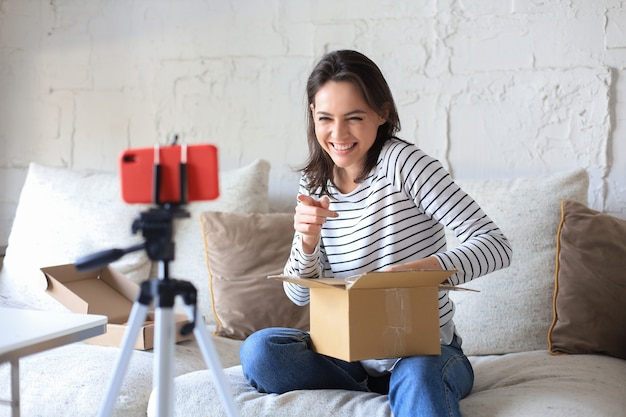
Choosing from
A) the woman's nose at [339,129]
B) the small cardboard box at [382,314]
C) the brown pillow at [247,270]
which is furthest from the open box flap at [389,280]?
the brown pillow at [247,270]

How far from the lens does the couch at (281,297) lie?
5.11ft

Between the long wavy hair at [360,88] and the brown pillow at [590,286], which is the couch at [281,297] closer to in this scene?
the brown pillow at [590,286]

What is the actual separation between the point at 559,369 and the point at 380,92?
2.51ft

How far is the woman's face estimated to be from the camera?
1650 millimetres

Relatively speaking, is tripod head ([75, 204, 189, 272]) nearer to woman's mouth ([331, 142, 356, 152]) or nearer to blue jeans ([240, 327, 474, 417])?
blue jeans ([240, 327, 474, 417])

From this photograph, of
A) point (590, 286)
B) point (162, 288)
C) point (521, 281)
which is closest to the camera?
point (162, 288)

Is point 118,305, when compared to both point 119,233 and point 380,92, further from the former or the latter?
point 380,92

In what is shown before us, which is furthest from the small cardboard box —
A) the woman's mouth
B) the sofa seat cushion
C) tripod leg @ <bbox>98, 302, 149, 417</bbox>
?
tripod leg @ <bbox>98, 302, 149, 417</bbox>

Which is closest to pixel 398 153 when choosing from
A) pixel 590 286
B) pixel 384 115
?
pixel 384 115

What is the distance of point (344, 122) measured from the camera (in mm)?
1651

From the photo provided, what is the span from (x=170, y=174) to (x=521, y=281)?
1.35 metres

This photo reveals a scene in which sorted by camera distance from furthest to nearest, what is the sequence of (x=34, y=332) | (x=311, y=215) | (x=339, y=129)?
1. (x=339, y=129)
2. (x=311, y=215)
3. (x=34, y=332)

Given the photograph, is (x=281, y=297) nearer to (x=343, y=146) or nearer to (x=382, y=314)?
(x=343, y=146)

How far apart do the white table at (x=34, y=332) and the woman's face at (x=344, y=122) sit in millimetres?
628
